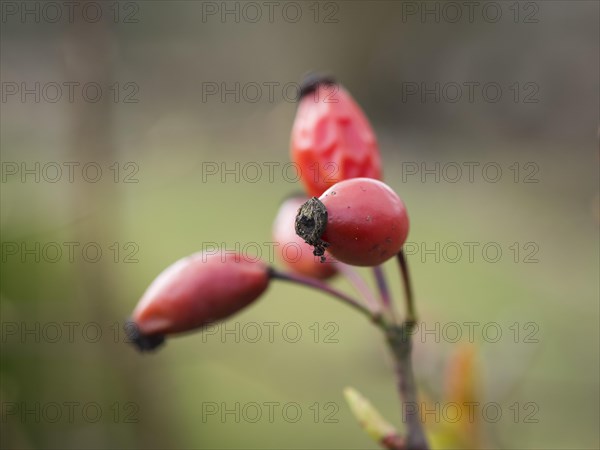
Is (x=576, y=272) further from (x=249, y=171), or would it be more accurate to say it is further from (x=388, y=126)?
(x=388, y=126)

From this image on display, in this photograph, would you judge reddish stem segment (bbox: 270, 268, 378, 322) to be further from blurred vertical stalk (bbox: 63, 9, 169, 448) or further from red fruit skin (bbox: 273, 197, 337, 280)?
blurred vertical stalk (bbox: 63, 9, 169, 448)

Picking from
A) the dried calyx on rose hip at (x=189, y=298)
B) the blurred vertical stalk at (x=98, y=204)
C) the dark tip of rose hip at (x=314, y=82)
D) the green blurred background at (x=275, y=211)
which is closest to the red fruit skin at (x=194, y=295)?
the dried calyx on rose hip at (x=189, y=298)

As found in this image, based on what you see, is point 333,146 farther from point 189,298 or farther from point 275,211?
point 275,211

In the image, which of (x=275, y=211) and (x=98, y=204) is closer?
(x=98, y=204)

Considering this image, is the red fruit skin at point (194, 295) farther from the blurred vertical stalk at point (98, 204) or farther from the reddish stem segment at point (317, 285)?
the blurred vertical stalk at point (98, 204)

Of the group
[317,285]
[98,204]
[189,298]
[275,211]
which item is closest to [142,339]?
[189,298]

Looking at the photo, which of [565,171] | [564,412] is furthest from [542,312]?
[565,171]
